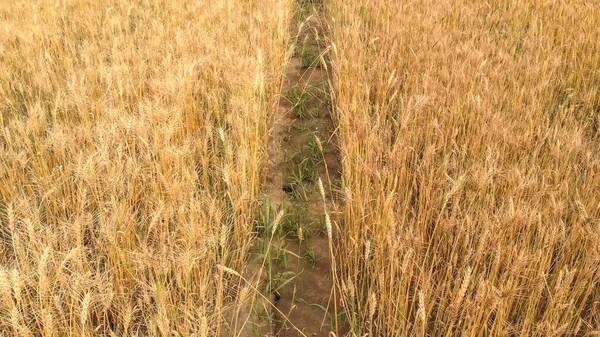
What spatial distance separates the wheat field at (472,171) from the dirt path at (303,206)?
142 mm

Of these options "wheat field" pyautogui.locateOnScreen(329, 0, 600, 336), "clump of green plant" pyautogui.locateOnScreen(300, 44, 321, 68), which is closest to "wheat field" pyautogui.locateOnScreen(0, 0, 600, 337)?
"wheat field" pyautogui.locateOnScreen(329, 0, 600, 336)

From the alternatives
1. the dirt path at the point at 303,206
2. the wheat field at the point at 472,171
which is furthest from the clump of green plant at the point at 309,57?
the wheat field at the point at 472,171

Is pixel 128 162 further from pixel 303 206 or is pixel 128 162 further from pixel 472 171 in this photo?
pixel 472 171

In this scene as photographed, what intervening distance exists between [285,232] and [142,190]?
25.9 inches

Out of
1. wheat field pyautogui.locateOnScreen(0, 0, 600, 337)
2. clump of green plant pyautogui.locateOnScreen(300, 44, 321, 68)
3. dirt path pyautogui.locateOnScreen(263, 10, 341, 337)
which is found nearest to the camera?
wheat field pyautogui.locateOnScreen(0, 0, 600, 337)

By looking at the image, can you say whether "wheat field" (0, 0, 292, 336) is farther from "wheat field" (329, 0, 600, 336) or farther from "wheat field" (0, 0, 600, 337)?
"wheat field" (329, 0, 600, 336)

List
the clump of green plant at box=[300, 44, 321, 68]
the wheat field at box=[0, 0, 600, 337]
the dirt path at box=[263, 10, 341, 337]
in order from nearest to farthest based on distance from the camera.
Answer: the wheat field at box=[0, 0, 600, 337] < the dirt path at box=[263, 10, 341, 337] < the clump of green plant at box=[300, 44, 321, 68]

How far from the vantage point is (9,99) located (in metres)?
2.39

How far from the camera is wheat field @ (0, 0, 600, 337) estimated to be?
128 centimetres

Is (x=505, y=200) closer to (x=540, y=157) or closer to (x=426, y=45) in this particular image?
(x=540, y=157)

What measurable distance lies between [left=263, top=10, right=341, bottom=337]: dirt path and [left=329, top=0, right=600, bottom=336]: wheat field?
0.47ft

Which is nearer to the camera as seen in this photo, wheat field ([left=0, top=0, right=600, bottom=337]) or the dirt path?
wheat field ([left=0, top=0, right=600, bottom=337])

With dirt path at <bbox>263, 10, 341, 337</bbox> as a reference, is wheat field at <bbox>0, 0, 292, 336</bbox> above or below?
above

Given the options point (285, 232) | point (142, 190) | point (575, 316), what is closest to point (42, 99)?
point (142, 190)
